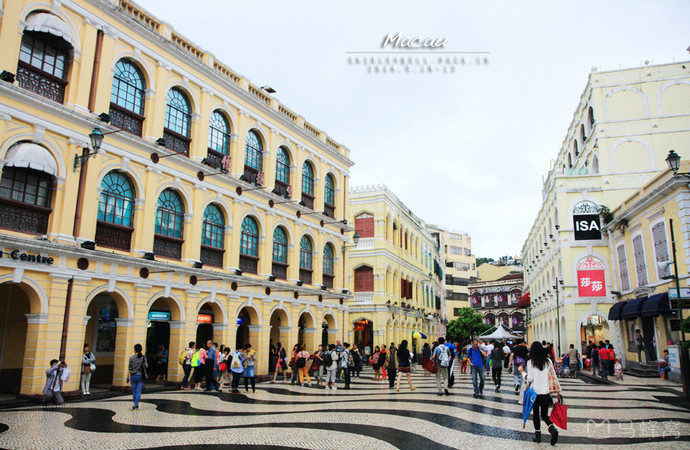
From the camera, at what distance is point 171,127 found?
66.3 feet

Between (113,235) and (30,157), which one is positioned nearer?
(30,157)

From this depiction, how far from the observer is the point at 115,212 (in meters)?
17.6

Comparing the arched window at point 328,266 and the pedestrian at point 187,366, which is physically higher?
the arched window at point 328,266

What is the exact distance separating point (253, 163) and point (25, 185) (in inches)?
447

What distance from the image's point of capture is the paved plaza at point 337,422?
8727 millimetres

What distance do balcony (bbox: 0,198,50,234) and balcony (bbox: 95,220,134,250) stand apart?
1908 mm

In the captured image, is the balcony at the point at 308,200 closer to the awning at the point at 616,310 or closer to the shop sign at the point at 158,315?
the shop sign at the point at 158,315

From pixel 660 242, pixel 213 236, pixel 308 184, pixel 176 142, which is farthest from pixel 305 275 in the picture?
pixel 660 242

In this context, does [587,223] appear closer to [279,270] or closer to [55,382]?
[279,270]

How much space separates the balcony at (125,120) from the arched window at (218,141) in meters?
3.55

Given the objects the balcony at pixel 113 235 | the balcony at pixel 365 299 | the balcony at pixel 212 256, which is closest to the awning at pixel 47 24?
the balcony at pixel 113 235

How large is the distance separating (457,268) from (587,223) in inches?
2156

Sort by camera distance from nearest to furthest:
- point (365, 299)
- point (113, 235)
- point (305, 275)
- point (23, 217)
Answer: point (23, 217) < point (113, 235) < point (305, 275) < point (365, 299)

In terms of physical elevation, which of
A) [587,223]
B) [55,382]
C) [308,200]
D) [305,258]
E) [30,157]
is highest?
[308,200]
